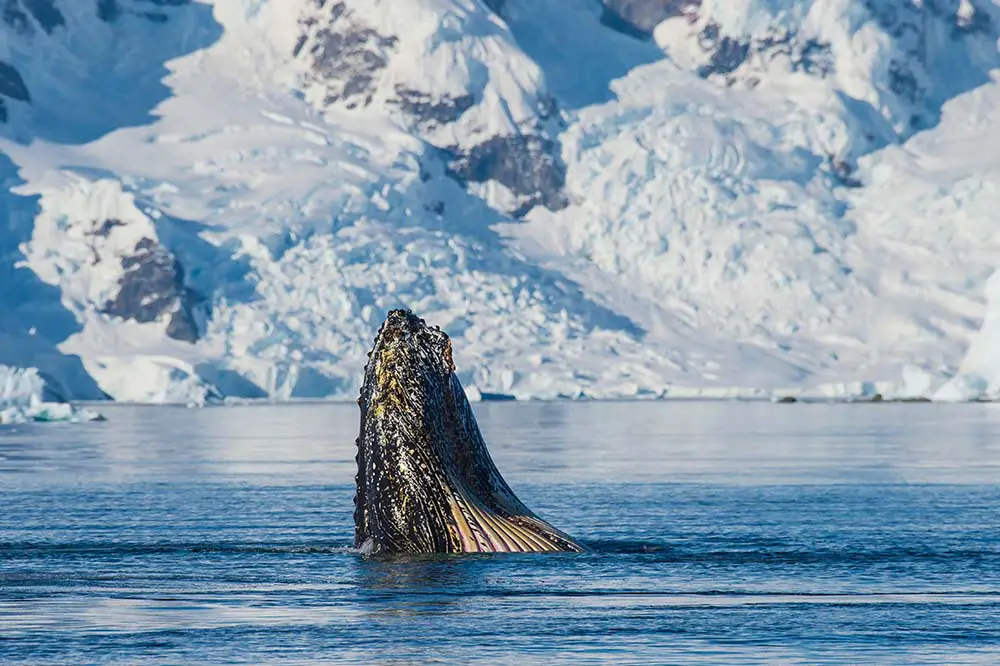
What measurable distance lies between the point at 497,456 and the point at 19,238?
142 m

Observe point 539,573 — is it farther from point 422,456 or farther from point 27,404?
point 27,404

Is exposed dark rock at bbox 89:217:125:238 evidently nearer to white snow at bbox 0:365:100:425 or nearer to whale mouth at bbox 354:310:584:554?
white snow at bbox 0:365:100:425

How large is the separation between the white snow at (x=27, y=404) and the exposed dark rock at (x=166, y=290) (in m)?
58.4

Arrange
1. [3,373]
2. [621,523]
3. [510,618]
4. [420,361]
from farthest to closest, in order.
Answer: [3,373]
[621,523]
[420,361]
[510,618]

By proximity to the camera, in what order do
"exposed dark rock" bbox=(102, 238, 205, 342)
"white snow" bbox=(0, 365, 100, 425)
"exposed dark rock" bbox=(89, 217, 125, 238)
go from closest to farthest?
"white snow" bbox=(0, 365, 100, 425)
"exposed dark rock" bbox=(102, 238, 205, 342)
"exposed dark rock" bbox=(89, 217, 125, 238)

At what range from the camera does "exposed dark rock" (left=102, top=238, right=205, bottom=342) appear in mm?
193375

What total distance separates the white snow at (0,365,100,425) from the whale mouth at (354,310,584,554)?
9530 cm

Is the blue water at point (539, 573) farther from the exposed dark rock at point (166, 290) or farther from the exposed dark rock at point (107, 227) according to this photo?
the exposed dark rock at point (107, 227)

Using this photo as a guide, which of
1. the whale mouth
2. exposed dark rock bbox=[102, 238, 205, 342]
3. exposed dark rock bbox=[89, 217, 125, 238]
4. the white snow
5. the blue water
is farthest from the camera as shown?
exposed dark rock bbox=[89, 217, 125, 238]

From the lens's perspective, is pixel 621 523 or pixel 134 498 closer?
pixel 621 523

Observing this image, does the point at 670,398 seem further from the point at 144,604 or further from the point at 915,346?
the point at 144,604

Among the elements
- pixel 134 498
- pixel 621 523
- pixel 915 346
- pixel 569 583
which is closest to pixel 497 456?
pixel 134 498

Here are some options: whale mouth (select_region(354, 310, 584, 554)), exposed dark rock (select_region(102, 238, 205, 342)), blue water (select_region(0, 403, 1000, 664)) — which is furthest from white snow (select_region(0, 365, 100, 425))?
whale mouth (select_region(354, 310, 584, 554))

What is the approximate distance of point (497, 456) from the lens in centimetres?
6494
